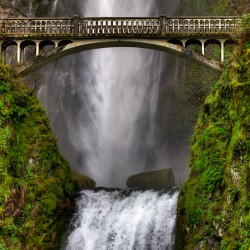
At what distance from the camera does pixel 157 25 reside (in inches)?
979

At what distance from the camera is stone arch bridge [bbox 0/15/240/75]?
2423 centimetres

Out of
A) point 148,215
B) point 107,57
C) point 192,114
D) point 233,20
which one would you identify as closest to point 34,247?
point 148,215

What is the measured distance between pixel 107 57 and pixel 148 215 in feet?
70.2

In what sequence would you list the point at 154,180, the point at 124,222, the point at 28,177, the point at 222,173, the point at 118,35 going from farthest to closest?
1. the point at 154,180
2. the point at 118,35
3. the point at 124,222
4. the point at 28,177
5. the point at 222,173

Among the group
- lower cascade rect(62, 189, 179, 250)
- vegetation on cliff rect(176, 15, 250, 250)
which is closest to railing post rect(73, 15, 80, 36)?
lower cascade rect(62, 189, 179, 250)

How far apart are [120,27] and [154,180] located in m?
9.71

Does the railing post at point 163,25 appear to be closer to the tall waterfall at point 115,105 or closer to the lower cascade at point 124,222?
the lower cascade at point 124,222

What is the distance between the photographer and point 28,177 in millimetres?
18922

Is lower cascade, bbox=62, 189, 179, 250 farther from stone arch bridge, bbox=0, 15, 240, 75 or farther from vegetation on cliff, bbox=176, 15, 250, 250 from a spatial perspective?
stone arch bridge, bbox=0, 15, 240, 75

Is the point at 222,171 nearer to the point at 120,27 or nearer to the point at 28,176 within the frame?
the point at 28,176

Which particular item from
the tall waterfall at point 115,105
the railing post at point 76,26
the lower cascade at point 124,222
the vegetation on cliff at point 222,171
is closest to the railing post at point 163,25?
the railing post at point 76,26

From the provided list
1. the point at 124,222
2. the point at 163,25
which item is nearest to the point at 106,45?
the point at 163,25

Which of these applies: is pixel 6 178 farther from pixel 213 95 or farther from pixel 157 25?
pixel 157 25

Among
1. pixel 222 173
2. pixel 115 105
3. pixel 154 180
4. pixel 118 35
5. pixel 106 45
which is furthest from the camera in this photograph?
pixel 115 105
